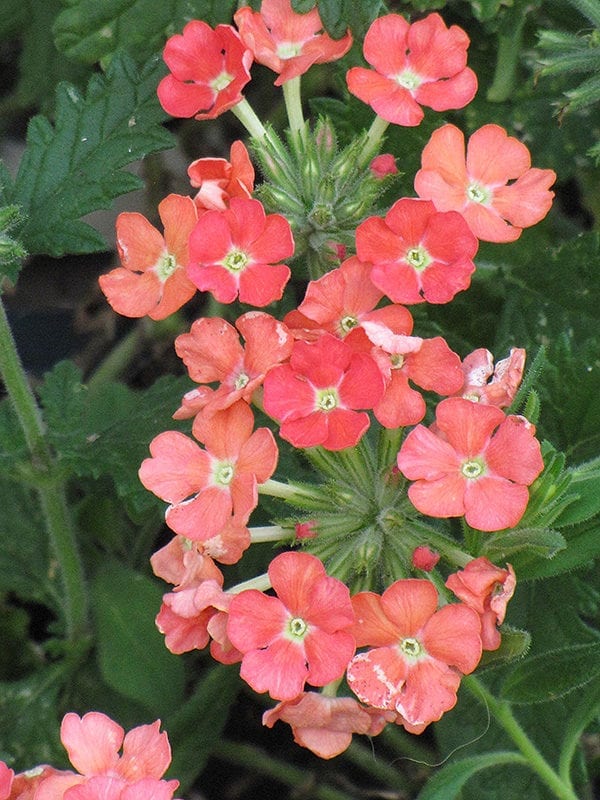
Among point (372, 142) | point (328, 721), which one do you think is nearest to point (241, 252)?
point (372, 142)

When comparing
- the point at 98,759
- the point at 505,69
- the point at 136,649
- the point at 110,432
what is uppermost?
the point at 505,69

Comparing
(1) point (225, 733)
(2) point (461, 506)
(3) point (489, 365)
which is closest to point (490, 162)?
(3) point (489, 365)

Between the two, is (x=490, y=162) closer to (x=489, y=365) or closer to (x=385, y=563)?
(x=489, y=365)

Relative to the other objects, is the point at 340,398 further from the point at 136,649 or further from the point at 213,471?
the point at 136,649

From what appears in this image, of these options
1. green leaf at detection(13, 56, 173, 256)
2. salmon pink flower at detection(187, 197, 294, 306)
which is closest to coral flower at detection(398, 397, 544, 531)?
salmon pink flower at detection(187, 197, 294, 306)

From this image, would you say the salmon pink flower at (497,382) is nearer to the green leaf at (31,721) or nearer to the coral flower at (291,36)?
the coral flower at (291,36)

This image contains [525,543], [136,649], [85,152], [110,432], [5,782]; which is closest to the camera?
[5,782]
